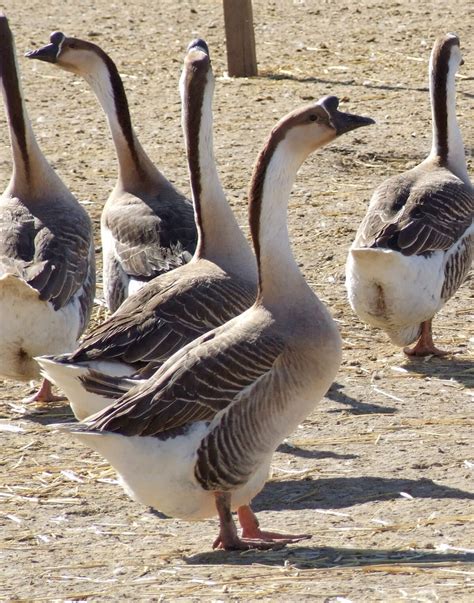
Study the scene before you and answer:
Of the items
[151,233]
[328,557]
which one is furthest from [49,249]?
[328,557]

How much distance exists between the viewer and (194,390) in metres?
4.62

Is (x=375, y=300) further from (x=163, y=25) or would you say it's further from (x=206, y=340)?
(x=163, y=25)

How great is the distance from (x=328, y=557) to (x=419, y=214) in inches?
121

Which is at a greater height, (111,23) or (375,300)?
(111,23)

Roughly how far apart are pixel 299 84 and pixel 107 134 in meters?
2.19

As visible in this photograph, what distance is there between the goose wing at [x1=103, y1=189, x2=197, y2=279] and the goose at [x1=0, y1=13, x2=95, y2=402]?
202mm

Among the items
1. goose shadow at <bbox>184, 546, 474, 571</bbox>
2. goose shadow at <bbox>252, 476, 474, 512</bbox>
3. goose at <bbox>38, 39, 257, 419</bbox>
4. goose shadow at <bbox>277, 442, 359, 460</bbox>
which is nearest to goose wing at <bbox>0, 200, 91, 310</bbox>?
goose at <bbox>38, 39, 257, 419</bbox>

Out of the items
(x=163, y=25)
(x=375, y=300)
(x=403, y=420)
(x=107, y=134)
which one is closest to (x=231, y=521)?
(x=403, y=420)

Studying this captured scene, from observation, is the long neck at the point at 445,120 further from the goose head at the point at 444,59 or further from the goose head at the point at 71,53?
the goose head at the point at 71,53

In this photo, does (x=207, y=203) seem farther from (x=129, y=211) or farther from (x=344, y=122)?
(x=344, y=122)

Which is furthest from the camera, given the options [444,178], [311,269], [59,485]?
[311,269]

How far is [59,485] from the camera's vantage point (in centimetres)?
543

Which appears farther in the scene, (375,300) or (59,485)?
(375,300)

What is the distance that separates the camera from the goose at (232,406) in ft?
15.0
